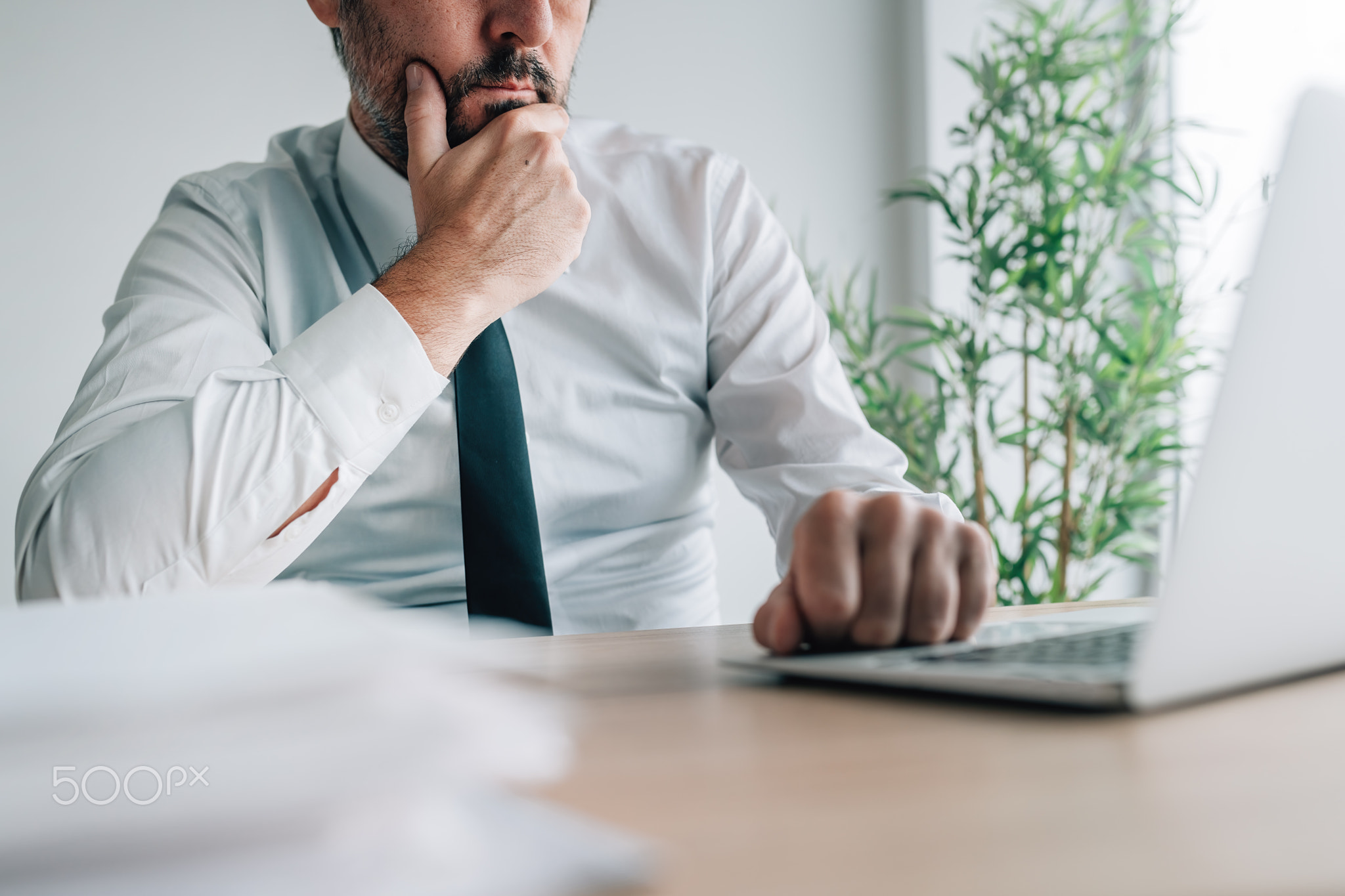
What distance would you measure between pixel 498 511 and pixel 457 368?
17 centimetres

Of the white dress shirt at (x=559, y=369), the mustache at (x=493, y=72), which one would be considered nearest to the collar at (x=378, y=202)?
the white dress shirt at (x=559, y=369)

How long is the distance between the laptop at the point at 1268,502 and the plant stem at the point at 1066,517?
1873 millimetres

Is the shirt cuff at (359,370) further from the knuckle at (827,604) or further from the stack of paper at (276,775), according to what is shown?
the stack of paper at (276,775)

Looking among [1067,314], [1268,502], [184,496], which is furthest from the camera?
[1067,314]

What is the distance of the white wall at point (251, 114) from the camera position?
205 cm

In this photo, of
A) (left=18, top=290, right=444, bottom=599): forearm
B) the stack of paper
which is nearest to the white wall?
(left=18, top=290, right=444, bottom=599): forearm

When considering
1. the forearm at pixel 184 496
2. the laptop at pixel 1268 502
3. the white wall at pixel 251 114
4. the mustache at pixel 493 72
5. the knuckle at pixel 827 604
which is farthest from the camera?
the white wall at pixel 251 114

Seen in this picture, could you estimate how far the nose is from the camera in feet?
3.62

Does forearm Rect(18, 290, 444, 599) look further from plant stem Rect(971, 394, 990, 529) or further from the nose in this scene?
plant stem Rect(971, 394, 990, 529)

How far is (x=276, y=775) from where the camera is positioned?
17 cm

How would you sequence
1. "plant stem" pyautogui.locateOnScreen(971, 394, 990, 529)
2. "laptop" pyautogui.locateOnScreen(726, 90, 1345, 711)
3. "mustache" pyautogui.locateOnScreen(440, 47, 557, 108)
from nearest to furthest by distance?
"laptop" pyautogui.locateOnScreen(726, 90, 1345, 711)
"mustache" pyautogui.locateOnScreen(440, 47, 557, 108)
"plant stem" pyautogui.locateOnScreen(971, 394, 990, 529)

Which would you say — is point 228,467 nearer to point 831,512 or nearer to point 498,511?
point 498,511

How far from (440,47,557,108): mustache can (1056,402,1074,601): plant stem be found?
1488 mm

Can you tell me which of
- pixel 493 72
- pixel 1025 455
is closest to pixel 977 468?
pixel 1025 455
